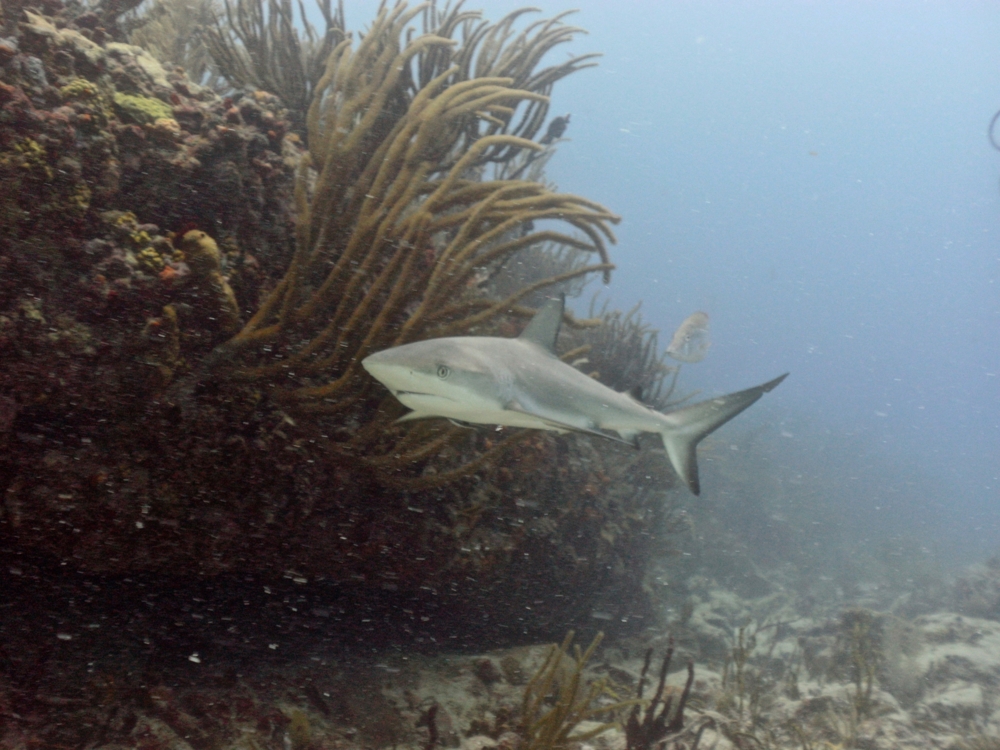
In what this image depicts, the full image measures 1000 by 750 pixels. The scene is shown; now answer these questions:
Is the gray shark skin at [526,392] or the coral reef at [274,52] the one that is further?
the coral reef at [274,52]

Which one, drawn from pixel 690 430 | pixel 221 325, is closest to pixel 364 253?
pixel 221 325

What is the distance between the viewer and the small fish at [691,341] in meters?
8.14

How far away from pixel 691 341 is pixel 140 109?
746 centimetres

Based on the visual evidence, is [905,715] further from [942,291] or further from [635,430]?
[942,291]

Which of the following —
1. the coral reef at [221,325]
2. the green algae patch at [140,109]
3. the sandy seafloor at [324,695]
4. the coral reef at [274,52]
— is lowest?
the sandy seafloor at [324,695]

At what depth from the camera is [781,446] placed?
25.9 metres

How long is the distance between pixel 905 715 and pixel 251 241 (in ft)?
26.2

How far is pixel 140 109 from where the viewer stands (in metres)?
2.86

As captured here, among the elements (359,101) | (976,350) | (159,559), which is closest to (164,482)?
(159,559)

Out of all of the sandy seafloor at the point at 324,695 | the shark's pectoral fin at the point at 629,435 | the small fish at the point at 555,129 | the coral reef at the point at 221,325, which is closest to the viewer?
the coral reef at the point at 221,325

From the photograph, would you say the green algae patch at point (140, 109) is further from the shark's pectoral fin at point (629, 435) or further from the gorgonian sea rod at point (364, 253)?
the shark's pectoral fin at point (629, 435)

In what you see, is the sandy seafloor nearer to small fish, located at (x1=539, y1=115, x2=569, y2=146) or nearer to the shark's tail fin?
the shark's tail fin

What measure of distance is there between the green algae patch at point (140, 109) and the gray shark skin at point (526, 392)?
6.88 ft

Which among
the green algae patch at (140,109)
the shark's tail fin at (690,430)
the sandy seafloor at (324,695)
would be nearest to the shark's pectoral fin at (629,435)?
the shark's tail fin at (690,430)
